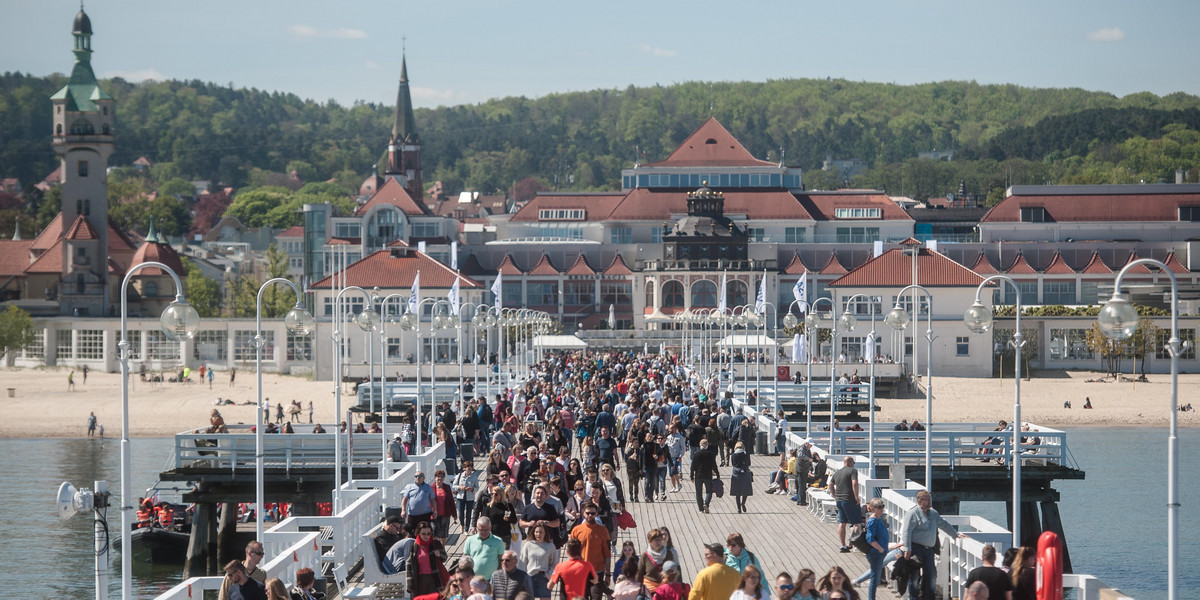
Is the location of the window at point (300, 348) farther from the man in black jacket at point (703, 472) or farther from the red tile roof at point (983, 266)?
the man in black jacket at point (703, 472)

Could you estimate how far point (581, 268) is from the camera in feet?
323

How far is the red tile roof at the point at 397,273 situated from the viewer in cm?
7888

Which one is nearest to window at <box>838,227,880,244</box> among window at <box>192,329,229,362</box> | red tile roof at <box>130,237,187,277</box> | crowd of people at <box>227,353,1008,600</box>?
window at <box>192,329,229,362</box>

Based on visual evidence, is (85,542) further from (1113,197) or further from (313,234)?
(1113,197)

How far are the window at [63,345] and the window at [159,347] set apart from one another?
482 centimetres

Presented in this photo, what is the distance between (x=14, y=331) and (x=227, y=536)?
179 feet

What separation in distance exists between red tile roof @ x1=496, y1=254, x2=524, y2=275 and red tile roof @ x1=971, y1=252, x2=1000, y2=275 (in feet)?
90.1

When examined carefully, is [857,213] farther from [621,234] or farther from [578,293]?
[578,293]

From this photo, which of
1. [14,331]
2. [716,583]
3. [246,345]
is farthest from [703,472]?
[14,331]

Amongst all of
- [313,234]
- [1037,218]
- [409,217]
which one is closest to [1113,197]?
[1037,218]

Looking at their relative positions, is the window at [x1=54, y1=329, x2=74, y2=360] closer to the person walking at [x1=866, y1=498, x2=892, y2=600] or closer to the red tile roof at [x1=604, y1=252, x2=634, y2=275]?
the red tile roof at [x1=604, y1=252, x2=634, y2=275]

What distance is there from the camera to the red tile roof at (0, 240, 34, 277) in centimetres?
10138

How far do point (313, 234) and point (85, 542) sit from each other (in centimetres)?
7394

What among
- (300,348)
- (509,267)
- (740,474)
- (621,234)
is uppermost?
(621,234)
